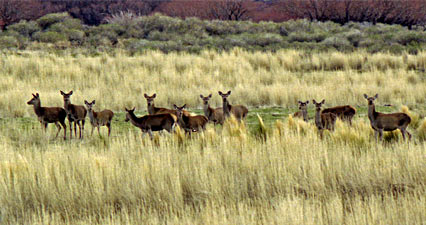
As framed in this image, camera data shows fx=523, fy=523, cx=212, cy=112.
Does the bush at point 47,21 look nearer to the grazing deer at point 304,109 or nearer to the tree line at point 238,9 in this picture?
the tree line at point 238,9

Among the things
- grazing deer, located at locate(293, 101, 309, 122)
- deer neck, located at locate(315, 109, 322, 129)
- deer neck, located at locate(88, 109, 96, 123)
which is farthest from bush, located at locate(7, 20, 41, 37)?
deer neck, located at locate(315, 109, 322, 129)

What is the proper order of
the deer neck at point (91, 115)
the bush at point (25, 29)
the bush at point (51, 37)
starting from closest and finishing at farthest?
the deer neck at point (91, 115) → the bush at point (51, 37) → the bush at point (25, 29)

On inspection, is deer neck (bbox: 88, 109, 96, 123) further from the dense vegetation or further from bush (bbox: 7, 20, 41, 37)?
bush (bbox: 7, 20, 41, 37)

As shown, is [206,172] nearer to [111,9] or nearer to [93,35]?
[93,35]

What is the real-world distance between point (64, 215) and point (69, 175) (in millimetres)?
791

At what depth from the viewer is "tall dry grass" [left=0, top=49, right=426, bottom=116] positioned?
548 inches

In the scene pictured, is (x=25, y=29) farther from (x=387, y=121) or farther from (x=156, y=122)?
(x=387, y=121)

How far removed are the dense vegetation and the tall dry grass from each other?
3.97m

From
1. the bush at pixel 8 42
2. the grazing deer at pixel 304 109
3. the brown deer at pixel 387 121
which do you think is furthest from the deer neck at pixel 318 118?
the bush at pixel 8 42

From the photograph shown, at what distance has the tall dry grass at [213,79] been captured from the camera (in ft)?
45.7

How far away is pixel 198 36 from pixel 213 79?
15.3 meters

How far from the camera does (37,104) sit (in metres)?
9.31

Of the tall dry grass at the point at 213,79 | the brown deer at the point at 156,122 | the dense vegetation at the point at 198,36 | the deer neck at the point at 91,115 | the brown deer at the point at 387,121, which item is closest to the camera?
the brown deer at the point at 387,121

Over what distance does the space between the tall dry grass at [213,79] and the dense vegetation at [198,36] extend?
13.0 feet
